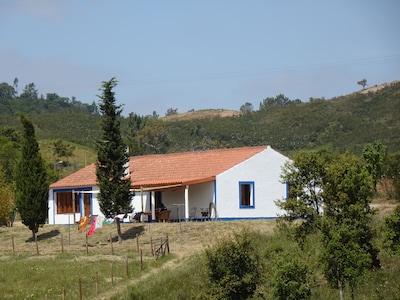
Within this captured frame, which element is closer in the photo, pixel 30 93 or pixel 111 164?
pixel 111 164

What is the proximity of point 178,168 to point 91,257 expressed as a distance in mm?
10934

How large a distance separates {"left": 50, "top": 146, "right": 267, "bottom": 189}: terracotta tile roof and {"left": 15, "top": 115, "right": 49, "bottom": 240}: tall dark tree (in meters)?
3.97

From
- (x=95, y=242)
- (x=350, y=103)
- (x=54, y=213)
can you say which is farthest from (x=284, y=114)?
(x=95, y=242)

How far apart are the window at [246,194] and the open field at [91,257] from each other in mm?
2908

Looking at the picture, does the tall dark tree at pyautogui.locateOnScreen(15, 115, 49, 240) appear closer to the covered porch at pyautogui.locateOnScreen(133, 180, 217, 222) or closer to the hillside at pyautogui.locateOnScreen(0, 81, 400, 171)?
the covered porch at pyautogui.locateOnScreen(133, 180, 217, 222)

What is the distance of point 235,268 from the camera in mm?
23797

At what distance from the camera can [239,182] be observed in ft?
125

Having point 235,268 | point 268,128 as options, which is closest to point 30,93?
point 268,128

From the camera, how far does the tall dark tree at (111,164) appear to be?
35562 mm

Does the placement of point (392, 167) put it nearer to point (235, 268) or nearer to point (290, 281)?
point (235, 268)

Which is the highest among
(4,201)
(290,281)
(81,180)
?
(81,180)

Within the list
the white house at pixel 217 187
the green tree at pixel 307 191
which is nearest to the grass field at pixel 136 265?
the green tree at pixel 307 191

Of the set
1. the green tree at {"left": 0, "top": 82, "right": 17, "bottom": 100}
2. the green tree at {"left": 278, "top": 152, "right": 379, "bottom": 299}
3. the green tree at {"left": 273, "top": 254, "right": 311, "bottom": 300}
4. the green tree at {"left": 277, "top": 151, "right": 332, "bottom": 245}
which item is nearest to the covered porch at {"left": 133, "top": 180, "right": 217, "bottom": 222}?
the green tree at {"left": 277, "top": 151, "right": 332, "bottom": 245}

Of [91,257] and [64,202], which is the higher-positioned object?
[64,202]
